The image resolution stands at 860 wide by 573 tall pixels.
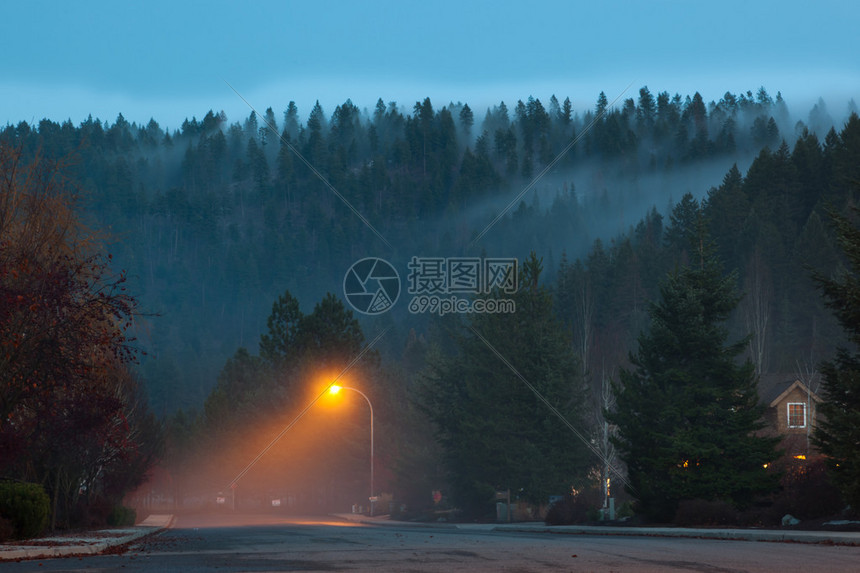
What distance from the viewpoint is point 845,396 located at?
28953 mm

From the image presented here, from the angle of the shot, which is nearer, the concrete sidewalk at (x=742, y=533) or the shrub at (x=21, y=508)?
the concrete sidewalk at (x=742, y=533)

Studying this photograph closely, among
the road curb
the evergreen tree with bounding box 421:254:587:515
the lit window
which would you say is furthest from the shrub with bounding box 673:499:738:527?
the lit window

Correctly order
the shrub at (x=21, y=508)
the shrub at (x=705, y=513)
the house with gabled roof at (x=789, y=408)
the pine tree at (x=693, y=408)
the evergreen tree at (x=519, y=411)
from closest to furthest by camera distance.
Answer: the shrub at (x=21, y=508)
the shrub at (x=705, y=513)
the pine tree at (x=693, y=408)
the evergreen tree at (x=519, y=411)
the house with gabled roof at (x=789, y=408)

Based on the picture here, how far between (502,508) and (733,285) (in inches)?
823

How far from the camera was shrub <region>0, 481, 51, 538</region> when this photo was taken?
76.3 feet

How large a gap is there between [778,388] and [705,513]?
30308mm

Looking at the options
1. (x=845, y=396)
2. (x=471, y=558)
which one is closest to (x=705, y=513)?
(x=845, y=396)

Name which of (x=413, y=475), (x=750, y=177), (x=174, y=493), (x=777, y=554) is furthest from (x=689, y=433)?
(x=174, y=493)

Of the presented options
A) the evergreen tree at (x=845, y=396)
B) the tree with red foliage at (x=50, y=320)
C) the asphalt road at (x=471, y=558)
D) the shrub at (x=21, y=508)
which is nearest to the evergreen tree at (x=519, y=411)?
the evergreen tree at (x=845, y=396)

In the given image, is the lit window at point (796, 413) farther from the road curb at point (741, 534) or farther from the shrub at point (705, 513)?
the road curb at point (741, 534)

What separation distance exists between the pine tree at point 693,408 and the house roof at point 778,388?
22039 millimetres

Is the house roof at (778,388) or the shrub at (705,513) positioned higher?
the house roof at (778,388)

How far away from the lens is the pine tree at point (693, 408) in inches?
1382

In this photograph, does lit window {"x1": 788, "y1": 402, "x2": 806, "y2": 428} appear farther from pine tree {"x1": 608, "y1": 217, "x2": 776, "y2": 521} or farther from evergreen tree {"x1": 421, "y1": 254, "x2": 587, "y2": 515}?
pine tree {"x1": 608, "y1": 217, "x2": 776, "y2": 521}
